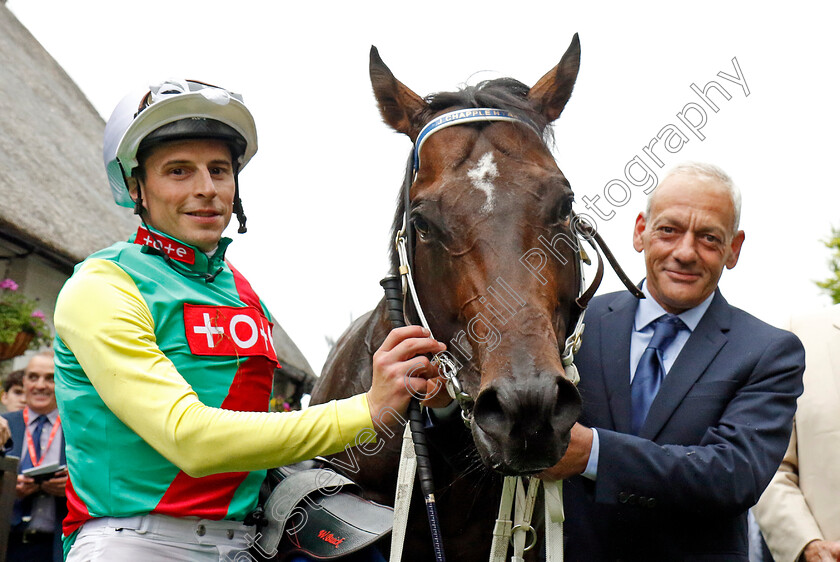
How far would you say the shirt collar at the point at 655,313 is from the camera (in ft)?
9.70

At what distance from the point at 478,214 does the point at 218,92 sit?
2.93 ft

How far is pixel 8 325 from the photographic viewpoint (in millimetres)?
8125

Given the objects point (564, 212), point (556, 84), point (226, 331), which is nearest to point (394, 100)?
point (556, 84)

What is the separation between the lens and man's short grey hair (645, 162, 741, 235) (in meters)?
3.01

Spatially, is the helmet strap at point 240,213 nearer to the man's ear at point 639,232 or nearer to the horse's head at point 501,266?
the horse's head at point 501,266

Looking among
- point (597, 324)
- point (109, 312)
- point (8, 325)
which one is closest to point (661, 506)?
point (597, 324)

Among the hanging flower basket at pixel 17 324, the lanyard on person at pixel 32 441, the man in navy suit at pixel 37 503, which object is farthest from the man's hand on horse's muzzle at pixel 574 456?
the hanging flower basket at pixel 17 324

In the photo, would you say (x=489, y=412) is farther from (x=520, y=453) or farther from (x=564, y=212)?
(x=564, y=212)

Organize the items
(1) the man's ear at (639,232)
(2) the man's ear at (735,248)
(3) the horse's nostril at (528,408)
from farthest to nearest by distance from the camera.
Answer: (1) the man's ear at (639,232)
(2) the man's ear at (735,248)
(3) the horse's nostril at (528,408)

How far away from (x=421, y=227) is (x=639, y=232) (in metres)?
1.20

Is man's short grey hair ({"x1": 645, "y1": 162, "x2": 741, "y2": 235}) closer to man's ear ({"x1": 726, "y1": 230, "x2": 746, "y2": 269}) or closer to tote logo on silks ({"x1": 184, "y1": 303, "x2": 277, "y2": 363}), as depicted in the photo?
man's ear ({"x1": 726, "y1": 230, "x2": 746, "y2": 269})

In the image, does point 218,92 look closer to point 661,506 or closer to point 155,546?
point 155,546

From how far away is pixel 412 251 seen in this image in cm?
257

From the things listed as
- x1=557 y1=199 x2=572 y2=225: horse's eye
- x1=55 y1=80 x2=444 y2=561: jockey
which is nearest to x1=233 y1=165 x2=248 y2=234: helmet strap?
x1=55 y1=80 x2=444 y2=561: jockey
